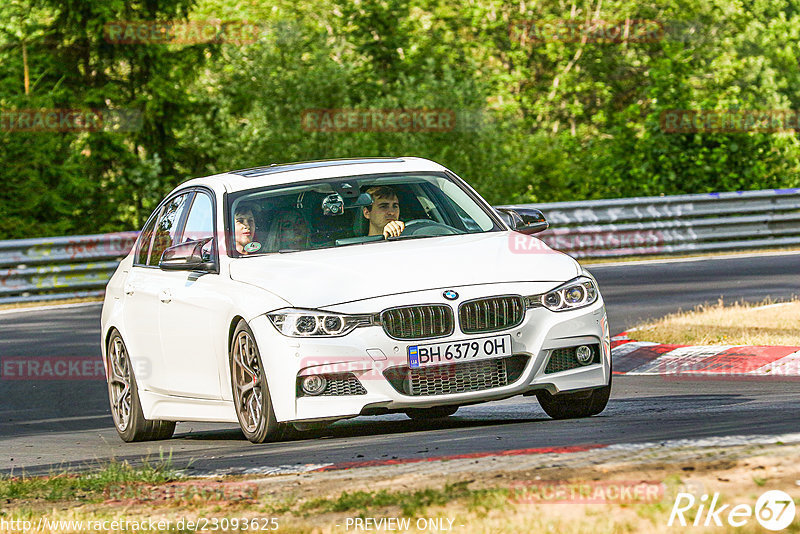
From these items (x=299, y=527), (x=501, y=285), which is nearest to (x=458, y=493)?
(x=299, y=527)

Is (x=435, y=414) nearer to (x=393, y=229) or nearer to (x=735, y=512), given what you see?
(x=393, y=229)

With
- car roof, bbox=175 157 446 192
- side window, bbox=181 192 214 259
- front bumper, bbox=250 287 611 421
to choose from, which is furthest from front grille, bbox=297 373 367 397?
car roof, bbox=175 157 446 192

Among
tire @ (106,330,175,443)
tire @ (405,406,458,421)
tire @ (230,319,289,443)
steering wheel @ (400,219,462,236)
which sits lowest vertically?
tire @ (405,406,458,421)

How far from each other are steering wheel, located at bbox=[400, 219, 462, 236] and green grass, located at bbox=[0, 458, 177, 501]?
2.35 metres

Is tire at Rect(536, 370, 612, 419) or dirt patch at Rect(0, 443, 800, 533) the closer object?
dirt patch at Rect(0, 443, 800, 533)

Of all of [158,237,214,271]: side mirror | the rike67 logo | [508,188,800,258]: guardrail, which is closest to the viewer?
the rike67 logo

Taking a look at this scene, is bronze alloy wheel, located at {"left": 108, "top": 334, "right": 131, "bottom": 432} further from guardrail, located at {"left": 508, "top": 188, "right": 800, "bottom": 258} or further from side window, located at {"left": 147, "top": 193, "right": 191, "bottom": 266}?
guardrail, located at {"left": 508, "top": 188, "right": 800, "bottom": 258}

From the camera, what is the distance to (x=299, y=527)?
219 inches

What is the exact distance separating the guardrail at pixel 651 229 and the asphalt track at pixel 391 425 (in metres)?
4.97

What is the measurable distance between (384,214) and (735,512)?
4.72 meters

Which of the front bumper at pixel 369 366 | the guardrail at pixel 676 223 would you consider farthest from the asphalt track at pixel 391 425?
the guardrail at pixel 676 223

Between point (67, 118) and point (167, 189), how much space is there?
3079 millimetres

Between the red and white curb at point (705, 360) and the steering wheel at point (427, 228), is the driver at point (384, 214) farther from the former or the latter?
the red and white curb at point (705, 360)

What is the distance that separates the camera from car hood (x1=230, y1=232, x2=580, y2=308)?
324 inches
